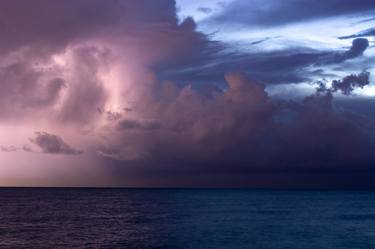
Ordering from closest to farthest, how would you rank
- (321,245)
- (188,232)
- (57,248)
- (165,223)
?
1. (57,248)
2. (321,245)
3. (188,232)
4. (165,223)

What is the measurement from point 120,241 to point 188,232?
15.0m

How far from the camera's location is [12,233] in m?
84.7

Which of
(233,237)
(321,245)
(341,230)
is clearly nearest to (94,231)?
(233,237)

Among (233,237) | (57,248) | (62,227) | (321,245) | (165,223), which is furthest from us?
(165,223)

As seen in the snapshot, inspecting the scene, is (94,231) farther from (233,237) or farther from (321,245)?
(321,245)

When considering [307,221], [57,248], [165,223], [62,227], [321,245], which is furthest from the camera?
[307,221]

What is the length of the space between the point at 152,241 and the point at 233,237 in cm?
1356

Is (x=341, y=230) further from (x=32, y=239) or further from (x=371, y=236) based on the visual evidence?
(x=32, y=239)

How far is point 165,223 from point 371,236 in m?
41.1

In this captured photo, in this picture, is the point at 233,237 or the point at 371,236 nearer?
the point at 233,237

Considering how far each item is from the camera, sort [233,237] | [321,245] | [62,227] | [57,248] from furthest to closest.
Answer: [62,227] < [233,237] < [321,245] < [57,248]

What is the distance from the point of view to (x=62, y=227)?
3740 inches

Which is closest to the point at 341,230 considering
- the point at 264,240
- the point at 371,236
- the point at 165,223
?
the point at 371,236

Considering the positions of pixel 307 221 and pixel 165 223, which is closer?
pixel 165 223
